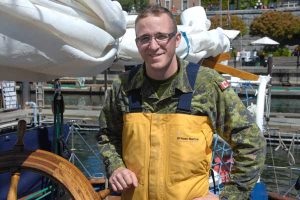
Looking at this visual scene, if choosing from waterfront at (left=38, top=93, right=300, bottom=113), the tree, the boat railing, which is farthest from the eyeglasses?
the tree

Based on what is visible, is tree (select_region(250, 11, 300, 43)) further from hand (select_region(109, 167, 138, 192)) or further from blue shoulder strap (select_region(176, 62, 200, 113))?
hand (select_region(109, 167, 138, 192))

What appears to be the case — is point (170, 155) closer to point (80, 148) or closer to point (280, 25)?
point (80, 148)

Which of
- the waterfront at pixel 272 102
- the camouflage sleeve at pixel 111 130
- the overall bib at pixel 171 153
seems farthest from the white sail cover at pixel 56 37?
the waterfront at pixel 272 102

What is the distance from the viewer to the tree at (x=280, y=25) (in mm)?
50094

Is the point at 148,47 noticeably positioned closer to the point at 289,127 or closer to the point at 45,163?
the point at 45,163

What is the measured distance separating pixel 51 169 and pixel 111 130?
0.44 m

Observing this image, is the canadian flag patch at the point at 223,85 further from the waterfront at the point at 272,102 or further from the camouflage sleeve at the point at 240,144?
the waterfront at the point at 272,102

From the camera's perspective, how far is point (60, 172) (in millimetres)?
2094

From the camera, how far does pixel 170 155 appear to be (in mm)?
2156

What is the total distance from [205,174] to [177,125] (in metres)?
0.27

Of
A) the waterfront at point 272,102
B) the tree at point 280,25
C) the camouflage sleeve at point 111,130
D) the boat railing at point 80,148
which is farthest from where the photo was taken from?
the tree at point 280,25

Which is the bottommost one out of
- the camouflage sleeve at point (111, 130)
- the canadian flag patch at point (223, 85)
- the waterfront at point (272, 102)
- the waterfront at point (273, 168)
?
the waterfront at point (273, 168)

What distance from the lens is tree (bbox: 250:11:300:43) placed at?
1972 inches

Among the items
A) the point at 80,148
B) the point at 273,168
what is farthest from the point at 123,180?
the point at 80,148
